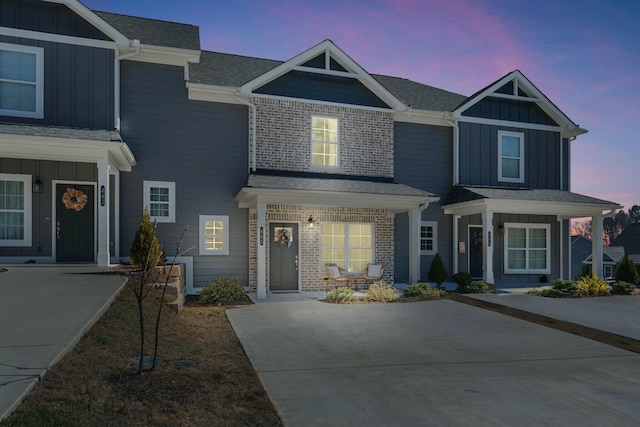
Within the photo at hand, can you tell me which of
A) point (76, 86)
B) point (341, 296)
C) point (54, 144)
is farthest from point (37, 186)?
point (341, 296)

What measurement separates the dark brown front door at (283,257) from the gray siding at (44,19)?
764 cm

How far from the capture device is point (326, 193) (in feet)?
38.1

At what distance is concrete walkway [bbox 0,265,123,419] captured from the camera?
12.8 feet

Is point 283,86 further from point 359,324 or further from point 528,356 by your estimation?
point 528,356

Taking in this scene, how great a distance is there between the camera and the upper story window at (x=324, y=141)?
536 inches

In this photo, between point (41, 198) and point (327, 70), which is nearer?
point (41, 198)

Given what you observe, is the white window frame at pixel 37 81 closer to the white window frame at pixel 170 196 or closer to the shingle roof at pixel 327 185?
the white window frame at pixel 170 196

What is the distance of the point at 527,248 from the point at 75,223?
52.2 feet

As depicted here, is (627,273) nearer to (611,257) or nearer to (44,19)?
(44,19)

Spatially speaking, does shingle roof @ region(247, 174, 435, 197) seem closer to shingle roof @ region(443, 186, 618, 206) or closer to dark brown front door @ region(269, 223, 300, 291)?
dark brown front door @ region(269, 223, 300, 291)

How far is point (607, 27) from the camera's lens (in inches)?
461

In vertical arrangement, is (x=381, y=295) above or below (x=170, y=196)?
below

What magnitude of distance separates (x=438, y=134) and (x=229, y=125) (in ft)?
25.6

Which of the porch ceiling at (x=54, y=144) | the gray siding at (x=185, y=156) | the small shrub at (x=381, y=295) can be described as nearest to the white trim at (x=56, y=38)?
the gray siding at (x=185, y=156)
